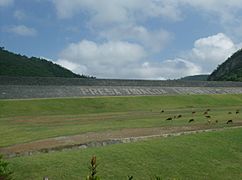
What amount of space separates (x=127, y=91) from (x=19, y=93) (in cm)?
1705

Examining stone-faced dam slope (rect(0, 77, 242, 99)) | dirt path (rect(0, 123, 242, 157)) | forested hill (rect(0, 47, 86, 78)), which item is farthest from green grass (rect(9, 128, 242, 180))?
forested hill (rect(0, 47, 86, 78))

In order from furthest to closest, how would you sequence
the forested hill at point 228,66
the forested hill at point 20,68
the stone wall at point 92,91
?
the forested hill at point 228,66, the forested hill at point 20,68, the stone wall at point 92,91

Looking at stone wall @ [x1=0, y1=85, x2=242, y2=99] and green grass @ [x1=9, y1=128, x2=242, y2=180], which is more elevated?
stone wall @ [x1=0, y1=85, x2=242, y2=99]

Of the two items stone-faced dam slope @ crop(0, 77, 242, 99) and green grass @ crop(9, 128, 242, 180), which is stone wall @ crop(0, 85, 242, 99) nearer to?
stone-faced dam slope @ crop(0, 77, 242, 99)

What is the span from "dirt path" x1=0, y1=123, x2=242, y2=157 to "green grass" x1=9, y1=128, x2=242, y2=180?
4.20 feet

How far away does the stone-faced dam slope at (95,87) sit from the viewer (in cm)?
5162

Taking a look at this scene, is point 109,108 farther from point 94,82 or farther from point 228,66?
point 228,66

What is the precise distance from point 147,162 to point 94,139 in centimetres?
445

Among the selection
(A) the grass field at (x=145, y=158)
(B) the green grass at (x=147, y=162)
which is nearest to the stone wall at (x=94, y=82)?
(A) the grass field at (x=145, y=158)

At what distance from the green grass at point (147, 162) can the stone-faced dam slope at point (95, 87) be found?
115ft

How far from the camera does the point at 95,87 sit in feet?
194

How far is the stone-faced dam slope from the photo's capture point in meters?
51.6

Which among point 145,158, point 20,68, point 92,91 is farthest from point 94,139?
point 20,68

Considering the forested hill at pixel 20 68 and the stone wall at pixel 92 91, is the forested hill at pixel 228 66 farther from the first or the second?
the stone wall at pixel 92 91
